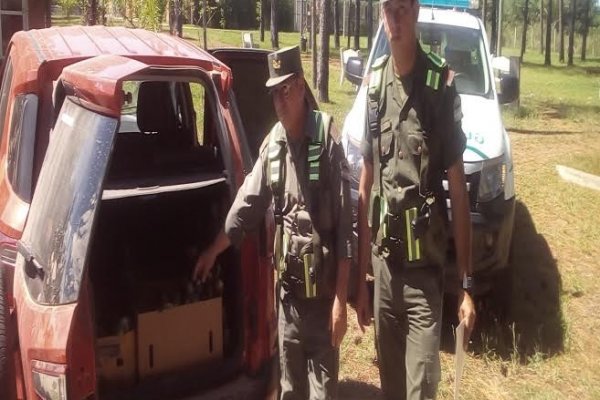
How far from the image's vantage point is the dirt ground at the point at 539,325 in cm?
470

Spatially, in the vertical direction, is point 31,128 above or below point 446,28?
below

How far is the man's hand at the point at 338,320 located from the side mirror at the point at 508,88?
401cm

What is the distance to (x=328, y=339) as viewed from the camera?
319 centimetres

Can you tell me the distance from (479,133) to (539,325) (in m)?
1.50

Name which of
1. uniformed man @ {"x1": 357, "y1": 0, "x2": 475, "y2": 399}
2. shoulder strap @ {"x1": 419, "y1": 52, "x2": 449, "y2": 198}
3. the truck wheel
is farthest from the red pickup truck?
shoulder strap @ {"x1": 419, "y1": 52, "x2": 449, "y2": 198}

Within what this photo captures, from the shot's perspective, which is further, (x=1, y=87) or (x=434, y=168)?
(x=1, y=87)

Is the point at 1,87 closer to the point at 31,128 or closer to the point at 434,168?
the point at 31,128

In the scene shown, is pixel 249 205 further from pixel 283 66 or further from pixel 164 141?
pixel 164 141

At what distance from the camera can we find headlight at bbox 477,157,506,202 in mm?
5047

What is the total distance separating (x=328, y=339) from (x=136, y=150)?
179cm

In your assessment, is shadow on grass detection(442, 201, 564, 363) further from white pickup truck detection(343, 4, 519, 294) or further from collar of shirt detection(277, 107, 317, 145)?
collar of shirt detection(277, 107, 317, 145)

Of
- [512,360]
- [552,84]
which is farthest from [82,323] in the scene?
[552,84]

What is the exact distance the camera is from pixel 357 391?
457 cm

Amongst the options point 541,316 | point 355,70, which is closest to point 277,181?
point 541,316
